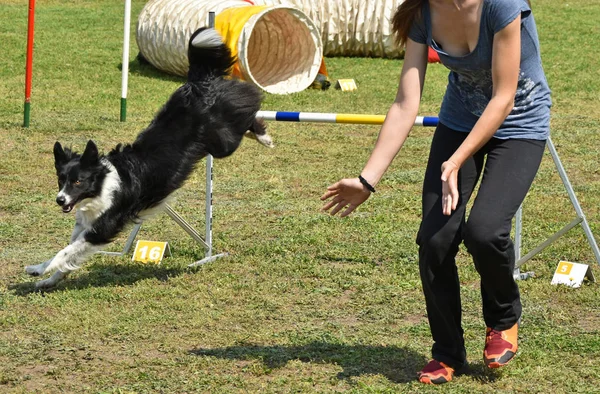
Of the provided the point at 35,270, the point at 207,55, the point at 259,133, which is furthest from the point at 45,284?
the point at 259,133

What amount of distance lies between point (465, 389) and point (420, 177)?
4344 millimetres

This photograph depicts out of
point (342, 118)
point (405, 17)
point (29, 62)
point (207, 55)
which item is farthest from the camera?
point (29, 62)

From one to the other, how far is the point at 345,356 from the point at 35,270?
7.06ft

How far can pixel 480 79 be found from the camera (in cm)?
335

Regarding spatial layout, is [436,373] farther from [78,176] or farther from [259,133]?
[259,133]

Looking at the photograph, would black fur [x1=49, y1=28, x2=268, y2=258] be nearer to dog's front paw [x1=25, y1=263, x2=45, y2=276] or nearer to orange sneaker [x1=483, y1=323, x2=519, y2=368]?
dog's front paw [x1=25, y1=263, x2=45, y2=276]

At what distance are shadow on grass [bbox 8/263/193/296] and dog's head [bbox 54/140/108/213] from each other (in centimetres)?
47

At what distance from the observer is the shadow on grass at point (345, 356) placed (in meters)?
3.85

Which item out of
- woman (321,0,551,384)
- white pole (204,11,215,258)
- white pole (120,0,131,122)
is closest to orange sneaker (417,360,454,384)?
woman (321,0,551,384)

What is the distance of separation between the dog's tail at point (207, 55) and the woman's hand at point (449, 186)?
2735mm

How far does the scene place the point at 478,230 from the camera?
128 inches

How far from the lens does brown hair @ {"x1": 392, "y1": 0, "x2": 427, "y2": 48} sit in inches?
132

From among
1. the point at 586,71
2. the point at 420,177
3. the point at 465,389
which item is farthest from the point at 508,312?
the point at 586,71

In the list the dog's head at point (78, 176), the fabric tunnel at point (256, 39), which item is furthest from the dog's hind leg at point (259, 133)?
the fabric tunnel at point (256, 39)
